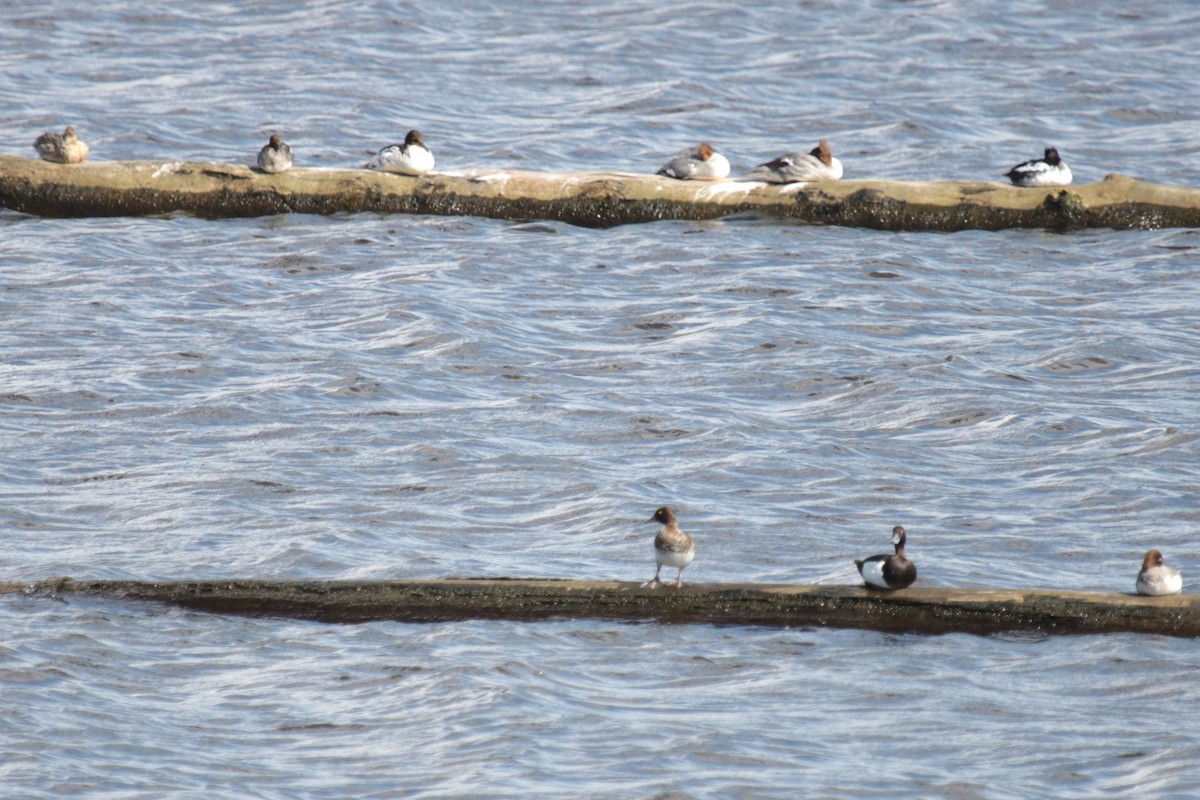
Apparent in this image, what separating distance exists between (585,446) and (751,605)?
14.0ft

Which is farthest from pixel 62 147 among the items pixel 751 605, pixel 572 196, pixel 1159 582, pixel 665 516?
pixel 1159 582

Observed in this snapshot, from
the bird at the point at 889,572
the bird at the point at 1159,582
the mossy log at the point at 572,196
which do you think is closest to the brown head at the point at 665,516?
the bird at the point at 889,572

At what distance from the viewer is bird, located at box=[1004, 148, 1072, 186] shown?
17625 mm

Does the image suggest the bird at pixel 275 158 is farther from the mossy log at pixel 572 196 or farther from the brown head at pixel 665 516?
the brown head at pixel 665 516

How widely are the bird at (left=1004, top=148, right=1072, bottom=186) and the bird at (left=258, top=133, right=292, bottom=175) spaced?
780 centimetres

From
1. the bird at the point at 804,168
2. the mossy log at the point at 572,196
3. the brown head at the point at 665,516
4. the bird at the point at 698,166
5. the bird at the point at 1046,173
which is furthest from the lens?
the bird at the point at 698,166

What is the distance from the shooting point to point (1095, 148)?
928 inches

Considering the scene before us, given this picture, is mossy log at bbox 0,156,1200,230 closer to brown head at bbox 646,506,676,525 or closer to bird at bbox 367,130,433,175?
bird at bbox 367,130,433,175

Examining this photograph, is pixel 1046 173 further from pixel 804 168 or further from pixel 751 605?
pixel 751 605

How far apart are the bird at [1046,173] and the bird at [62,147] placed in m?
9.98

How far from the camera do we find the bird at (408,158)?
17719 mm

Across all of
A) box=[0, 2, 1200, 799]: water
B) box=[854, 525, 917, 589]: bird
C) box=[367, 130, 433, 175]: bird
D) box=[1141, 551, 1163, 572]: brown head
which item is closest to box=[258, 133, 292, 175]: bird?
box=[0, 2, 1200, 799]: water

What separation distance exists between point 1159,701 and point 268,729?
4315 millimetres

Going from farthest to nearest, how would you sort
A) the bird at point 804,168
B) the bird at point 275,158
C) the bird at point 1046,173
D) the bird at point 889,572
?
the bird at point 804,168
the bird at point 1046,173
the bird at point 275,158
the bird at point 889,572
